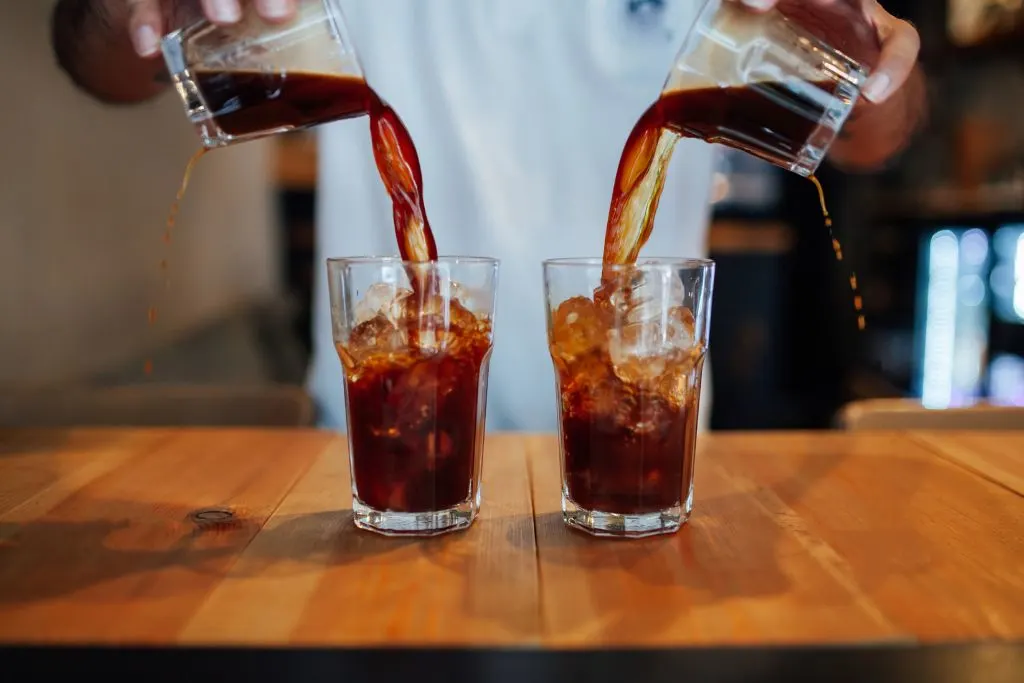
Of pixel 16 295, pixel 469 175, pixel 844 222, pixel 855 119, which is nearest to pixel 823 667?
pixel 855 119

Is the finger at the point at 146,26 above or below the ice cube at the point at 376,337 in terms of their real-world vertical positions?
A: above

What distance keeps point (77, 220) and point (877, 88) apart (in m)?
1.74

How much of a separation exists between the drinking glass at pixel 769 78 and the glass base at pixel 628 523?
363 millimetres

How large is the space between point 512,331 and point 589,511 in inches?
34.0

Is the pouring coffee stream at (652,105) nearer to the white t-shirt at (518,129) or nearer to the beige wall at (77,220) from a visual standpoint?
the white t-shirt at (518,129)

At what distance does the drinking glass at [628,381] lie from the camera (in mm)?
813

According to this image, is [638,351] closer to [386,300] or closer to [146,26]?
[386,300]

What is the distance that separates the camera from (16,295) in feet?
5.91

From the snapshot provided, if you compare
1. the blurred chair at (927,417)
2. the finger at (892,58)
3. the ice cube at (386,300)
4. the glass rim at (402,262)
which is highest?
the finger at (892,58)

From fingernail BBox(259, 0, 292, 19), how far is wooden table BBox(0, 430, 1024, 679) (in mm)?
486

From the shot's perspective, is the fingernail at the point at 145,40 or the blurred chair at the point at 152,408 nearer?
the fingernail at the point at 145,40

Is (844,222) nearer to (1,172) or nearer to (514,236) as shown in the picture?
(514,236)

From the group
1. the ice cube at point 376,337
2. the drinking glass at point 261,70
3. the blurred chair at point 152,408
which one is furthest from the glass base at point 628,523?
the blurred chair at point 152,408

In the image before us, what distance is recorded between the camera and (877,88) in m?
0.95
